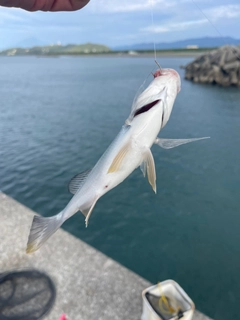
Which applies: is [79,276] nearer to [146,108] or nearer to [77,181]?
[77,181]

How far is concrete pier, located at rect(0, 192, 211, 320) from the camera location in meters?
6.16

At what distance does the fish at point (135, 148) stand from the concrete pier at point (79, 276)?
3483 mm

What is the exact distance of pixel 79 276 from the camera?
696cm

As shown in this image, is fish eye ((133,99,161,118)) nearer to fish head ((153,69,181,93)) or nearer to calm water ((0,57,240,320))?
fish head ((153,69,181,93))

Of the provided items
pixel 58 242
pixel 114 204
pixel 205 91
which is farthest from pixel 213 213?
pixel 205 91

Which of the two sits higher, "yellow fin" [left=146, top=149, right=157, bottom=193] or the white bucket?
"yellow fin" [left=146, top=149, right=157, bottom=193]

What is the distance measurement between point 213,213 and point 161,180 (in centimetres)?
339

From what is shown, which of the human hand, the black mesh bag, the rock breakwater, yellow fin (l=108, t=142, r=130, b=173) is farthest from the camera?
the rock breakwater

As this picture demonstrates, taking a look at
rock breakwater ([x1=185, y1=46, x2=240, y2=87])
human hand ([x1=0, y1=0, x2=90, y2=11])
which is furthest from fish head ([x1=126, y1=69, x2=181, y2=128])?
rock breakwater ([x1=185, y1=46, x2=240, y2=87])

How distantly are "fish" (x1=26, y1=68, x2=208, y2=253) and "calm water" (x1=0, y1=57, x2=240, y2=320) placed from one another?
6954 mm

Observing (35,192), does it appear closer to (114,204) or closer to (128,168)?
(114,204)

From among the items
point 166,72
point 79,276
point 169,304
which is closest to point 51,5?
point 166,72

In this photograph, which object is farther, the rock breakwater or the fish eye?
the rock breakwater

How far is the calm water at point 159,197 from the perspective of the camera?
33.5 ft
